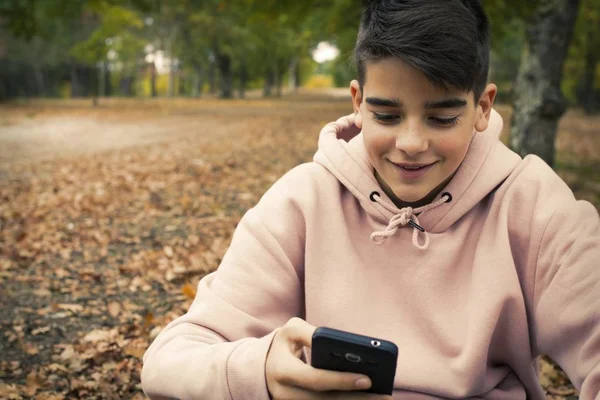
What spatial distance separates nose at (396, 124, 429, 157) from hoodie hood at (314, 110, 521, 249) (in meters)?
0.20

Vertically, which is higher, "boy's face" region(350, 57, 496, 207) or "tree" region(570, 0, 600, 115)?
"tree" region(570, 0, 600, 115)

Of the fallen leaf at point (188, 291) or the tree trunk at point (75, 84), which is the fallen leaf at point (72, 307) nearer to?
the fallen leaf at point (188, 291)

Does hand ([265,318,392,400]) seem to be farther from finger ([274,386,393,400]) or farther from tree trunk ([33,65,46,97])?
tree trunk ([33,65,46,97])

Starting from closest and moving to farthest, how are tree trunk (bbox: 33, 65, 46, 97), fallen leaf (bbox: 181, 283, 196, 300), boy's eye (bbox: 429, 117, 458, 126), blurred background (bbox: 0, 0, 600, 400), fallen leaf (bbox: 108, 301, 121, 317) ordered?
boy's eye (bbox: 429, 117, 458, 126) → blurred background (bbox: 0, 0, 600, 400) → fallen leaf (bbox: 108, 301, 121, 317) → fallen leaf (bbox: 181, 283, 196, 300) → tree trunk (bbox: 33, 65, 46, 97)

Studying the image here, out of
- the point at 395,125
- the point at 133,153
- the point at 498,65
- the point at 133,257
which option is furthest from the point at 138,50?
the point at 395,125

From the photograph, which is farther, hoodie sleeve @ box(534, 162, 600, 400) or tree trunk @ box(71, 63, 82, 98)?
tree trunk @ box(71, 63, 82, 98)

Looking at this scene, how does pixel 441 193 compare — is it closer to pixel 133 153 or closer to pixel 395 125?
pixel 395 125

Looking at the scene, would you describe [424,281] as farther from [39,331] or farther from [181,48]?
[181,48]

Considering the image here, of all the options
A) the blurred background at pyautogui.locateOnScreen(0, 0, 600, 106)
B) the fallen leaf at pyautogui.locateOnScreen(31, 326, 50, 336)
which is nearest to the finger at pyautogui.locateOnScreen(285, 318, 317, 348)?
the fallen leaf at pyautogui.locateOnScreen(31, 326, 50, 336)

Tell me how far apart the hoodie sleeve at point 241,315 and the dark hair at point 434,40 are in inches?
20.0

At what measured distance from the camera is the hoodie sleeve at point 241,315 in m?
1.54

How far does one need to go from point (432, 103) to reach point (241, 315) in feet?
2.77

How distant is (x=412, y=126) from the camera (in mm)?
1646

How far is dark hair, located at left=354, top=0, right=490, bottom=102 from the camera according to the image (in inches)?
63.2
